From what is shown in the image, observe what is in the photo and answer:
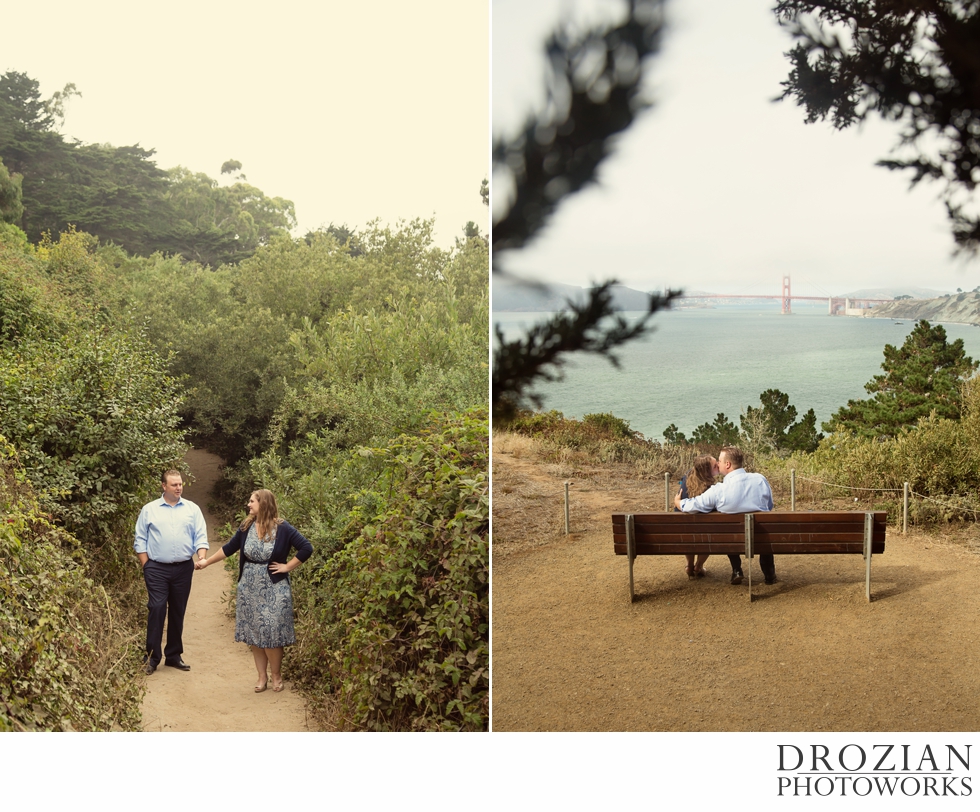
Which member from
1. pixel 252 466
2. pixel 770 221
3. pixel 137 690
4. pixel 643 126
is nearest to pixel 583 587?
pixel 770 221

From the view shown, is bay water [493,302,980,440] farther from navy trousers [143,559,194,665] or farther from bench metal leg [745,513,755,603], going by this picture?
navy trousers [143,559,194,665]

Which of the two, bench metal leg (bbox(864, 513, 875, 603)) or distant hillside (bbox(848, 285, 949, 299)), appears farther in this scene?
distant hillside (bbox(848, 285, 949, 299))

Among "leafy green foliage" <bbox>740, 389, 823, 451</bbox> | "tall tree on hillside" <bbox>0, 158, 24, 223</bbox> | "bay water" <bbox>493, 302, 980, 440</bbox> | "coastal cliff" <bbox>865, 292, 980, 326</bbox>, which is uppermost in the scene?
"tall tree on hillside" <bbox>0, 158, 24, 223</bbox>

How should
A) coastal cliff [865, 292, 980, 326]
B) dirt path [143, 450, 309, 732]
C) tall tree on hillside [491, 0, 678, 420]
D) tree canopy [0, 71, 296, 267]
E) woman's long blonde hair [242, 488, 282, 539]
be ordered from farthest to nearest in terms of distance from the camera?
tree canopy [0, 71, 296, 267] → woman's long blonde hair [242, 488, 282, 539] → dirt path [143, 450, 309, 732] → tall tree on hillside [491, 0, 678, 420] → coastal cliff [865, 292, 980, 326]

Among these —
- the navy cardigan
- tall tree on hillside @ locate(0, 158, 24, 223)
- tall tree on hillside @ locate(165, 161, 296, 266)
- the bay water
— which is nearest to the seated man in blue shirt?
the bay water

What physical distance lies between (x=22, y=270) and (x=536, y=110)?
16.3ft

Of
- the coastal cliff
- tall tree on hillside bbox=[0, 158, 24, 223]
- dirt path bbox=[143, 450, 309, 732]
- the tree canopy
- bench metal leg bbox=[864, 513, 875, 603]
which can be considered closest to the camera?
bench metal leg bbox=[864, 513, 875, 603]

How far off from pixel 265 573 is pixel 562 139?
2.26 meters

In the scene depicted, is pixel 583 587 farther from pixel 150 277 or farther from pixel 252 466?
pixel 150 277

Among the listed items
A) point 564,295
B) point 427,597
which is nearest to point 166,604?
point 427,597

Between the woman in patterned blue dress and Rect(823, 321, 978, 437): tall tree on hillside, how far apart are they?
2339mm

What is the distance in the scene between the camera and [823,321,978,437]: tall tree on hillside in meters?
2.94

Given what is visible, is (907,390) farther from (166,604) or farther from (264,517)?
(166,604)
